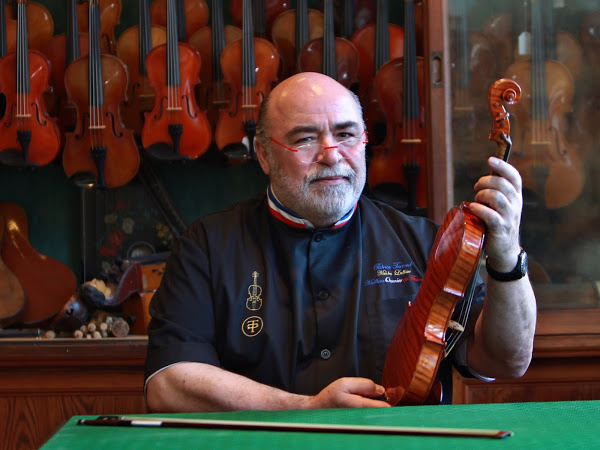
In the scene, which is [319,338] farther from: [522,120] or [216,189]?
[216,189]

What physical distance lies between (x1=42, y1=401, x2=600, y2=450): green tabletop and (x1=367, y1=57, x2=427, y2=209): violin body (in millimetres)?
1524

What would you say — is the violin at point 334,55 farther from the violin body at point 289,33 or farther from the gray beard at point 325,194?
the gray beard at point 325,194

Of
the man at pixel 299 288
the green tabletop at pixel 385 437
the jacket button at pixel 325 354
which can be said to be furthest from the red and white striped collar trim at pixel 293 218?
the green tabletop at pixel 385 437

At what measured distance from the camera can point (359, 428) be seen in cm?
95

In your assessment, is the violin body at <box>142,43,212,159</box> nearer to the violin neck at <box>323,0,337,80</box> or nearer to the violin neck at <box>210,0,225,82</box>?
the violin neck at <box>210,0,225,82</box>

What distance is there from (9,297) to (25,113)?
68 centimetres

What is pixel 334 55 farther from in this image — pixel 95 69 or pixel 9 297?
pixel 9 297

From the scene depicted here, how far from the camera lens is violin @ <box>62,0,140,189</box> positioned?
2.66m

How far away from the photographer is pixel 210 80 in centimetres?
278

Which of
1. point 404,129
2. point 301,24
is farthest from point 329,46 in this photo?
point 404,129

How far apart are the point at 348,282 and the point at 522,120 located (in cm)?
116

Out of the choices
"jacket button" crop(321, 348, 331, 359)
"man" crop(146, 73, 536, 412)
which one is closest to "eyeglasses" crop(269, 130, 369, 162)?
"man" crop(146, 73, 536, 412)

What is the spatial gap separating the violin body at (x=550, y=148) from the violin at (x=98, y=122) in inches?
53.3

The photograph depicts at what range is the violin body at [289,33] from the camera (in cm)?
278
